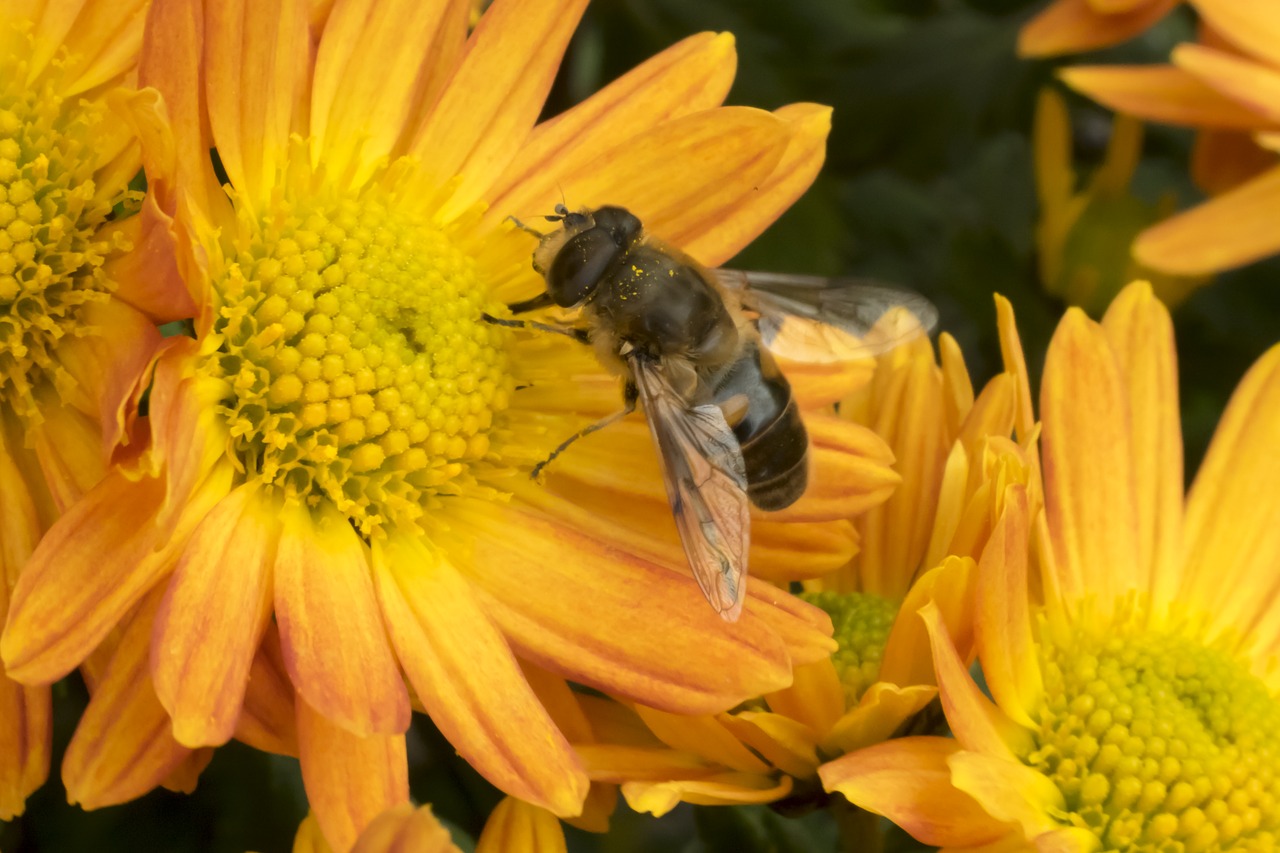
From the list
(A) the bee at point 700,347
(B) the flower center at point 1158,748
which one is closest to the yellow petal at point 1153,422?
(B) the flower center at point 1158,748

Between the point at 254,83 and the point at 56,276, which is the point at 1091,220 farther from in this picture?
the point at 56,276

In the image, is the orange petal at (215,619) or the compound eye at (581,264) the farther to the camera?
the compound eye at (581,264)

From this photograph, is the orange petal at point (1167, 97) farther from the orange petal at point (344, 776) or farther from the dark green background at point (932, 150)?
the orange petal at point (344, 776)

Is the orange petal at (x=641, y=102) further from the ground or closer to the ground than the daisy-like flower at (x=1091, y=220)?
further from the ground

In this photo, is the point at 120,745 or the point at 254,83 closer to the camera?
the point at 120,745

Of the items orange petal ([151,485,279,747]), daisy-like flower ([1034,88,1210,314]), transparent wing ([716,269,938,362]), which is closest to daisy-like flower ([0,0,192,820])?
orange petal ([151,485,279,747])

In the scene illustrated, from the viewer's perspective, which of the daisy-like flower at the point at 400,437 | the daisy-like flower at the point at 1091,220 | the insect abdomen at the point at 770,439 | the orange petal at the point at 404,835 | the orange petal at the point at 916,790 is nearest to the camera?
the orange petal at the point at 404,835

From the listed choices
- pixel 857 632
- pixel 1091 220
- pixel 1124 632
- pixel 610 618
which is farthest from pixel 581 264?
pixel 1091 220
